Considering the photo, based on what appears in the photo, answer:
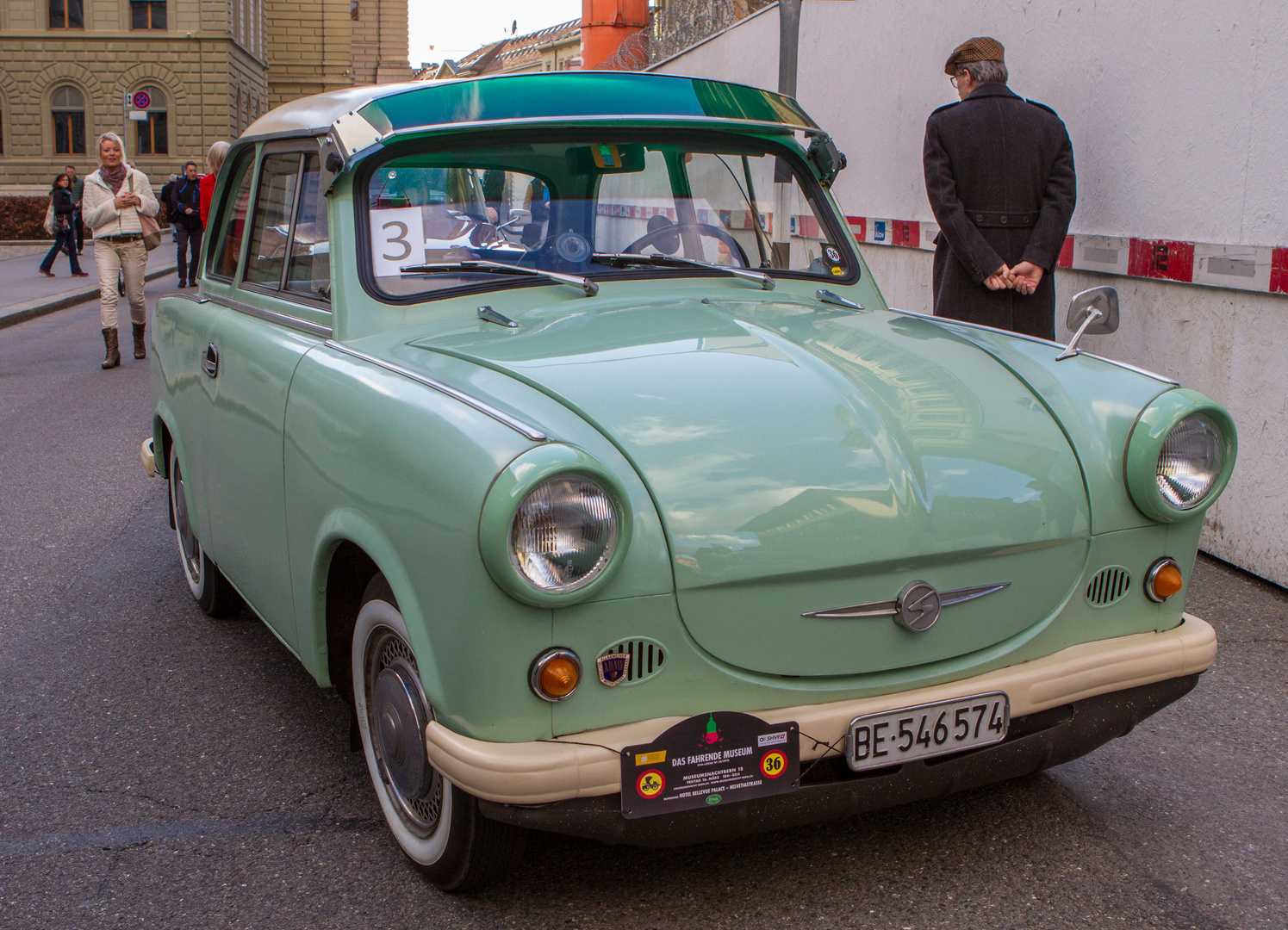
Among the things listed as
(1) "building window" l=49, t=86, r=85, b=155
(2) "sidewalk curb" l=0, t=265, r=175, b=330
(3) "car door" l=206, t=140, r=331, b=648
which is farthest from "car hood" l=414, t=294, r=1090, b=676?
(1) "building window" l=49, t=86, r=85, b=155

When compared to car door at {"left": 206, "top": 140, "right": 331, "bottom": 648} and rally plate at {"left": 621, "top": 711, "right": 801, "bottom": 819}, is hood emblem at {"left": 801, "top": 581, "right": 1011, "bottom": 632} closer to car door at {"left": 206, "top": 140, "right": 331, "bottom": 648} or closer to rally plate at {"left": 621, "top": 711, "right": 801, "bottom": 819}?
rally plate at {"left": 621, "top": 711, "right": 801, "bottom": 819}

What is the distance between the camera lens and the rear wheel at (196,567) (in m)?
4.15

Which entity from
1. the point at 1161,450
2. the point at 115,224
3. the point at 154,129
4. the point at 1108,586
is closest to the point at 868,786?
the point at 1108,586

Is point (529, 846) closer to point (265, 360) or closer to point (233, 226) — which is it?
point (265, 360)

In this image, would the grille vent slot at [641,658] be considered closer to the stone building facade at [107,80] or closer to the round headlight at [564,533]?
the round headlight at [564,533]

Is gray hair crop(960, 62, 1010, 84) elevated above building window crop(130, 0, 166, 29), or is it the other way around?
building window crop(130, 0, 166, 29)

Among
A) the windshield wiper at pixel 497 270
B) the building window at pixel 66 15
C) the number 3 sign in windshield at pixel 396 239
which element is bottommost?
the windshield wiper at pixel 497 270

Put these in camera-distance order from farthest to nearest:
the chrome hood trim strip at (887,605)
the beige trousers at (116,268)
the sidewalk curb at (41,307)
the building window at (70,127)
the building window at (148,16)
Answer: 1. the building window at (148,16)
2. the building window at (70,127)
3. the sidewalk curb at (41,307)
4. the beige trousers at (116,268)
5. the chrome hood trim strip at (887,605)

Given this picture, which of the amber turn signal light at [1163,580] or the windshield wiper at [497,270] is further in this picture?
the windshield wiper at [497,270]

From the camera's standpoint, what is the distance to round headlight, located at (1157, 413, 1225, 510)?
8.32 ft

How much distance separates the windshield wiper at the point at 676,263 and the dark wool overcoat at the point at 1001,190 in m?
1.79

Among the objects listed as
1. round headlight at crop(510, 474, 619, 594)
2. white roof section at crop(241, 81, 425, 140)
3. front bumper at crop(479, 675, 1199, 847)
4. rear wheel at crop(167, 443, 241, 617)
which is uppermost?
white roof section at crop(241, 81, 425, 140)

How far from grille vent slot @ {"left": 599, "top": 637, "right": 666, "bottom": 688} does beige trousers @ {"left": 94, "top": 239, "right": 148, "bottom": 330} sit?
933 cm

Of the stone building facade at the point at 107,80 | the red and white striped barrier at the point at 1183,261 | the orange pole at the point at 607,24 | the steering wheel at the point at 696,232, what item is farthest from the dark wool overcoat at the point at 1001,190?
the stone building facade at the point at 107,80
